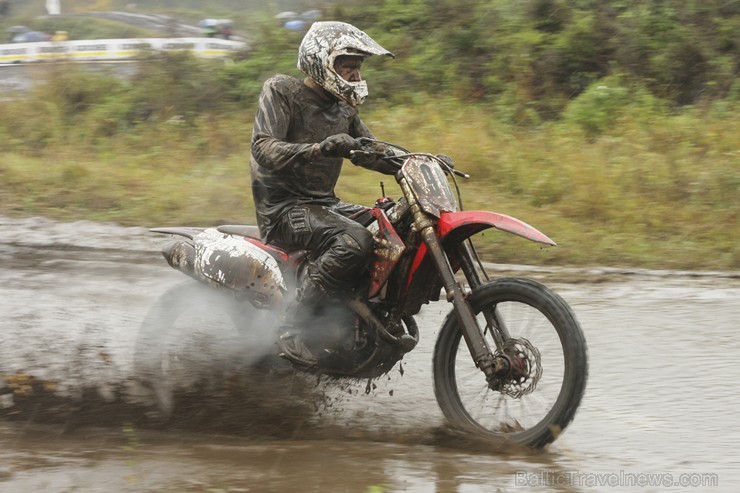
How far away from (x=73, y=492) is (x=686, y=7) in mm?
13058

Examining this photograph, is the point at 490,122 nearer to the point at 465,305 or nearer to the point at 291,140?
the point at 291,140

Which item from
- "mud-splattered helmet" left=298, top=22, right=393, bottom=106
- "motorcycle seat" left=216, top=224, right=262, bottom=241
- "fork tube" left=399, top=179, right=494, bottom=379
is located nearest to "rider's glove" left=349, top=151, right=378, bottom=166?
"fork tube" left=399, top=179, right=494, bottom=379

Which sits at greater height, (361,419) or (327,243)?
(327,243)

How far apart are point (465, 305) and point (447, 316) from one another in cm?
24

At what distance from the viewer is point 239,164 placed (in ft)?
41.3

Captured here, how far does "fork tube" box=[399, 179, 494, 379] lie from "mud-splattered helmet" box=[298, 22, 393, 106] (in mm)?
673

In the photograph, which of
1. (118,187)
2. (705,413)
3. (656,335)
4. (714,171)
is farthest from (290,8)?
(705,413)

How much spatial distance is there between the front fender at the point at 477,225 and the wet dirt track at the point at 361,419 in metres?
0.98

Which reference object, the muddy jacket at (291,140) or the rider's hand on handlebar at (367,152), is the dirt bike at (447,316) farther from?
the muddy jacket at (291,140)

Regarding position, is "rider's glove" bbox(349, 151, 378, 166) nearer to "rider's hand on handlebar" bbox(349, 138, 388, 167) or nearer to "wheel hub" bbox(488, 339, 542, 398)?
"rider's hand on handlebar" bbox(349, 138, 388, 167)

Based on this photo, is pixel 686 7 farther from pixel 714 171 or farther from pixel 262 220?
pixel 262 220

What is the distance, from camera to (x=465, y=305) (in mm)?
4766

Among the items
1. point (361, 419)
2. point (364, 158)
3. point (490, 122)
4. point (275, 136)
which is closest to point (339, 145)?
point (364, 158)

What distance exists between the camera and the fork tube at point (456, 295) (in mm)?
4684
